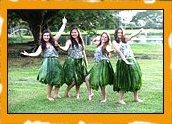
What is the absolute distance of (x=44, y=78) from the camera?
2.64 metres

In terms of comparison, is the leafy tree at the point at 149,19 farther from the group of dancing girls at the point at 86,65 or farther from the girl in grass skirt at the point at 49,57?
the girl in grass skirt at the point at 49,57

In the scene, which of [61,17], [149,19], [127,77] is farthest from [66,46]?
[149,19]

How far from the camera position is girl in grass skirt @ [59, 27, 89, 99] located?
264 centimetres

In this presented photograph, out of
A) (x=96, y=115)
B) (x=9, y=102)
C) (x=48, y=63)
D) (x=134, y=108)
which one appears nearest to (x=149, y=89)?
(x=134, y=108)

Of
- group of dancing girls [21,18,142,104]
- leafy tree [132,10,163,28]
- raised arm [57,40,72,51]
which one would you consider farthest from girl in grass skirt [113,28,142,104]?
raised arm [57,40,72,51]

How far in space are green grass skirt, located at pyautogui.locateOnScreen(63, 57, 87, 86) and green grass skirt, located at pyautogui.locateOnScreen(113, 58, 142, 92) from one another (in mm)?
199

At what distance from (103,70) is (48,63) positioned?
1.06 feet

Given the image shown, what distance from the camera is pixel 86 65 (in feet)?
8.70

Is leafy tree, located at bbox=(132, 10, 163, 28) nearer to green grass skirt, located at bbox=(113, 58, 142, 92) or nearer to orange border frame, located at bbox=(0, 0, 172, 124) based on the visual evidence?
orange border frame, located at bbox=(0, 0, 172, 124)

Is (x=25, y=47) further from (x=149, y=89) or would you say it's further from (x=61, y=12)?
(x=149, y=89)

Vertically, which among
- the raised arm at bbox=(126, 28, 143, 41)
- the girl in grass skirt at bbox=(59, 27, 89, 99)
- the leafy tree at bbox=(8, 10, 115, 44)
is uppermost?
the leafy tree at bbox=(8, 10, 115, 44)

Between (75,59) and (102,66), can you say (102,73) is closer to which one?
(102,66)

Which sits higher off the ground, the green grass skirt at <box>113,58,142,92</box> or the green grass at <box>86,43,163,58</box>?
the green grass at <box>86,43,163,58</box>

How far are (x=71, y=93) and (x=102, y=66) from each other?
0.26m
